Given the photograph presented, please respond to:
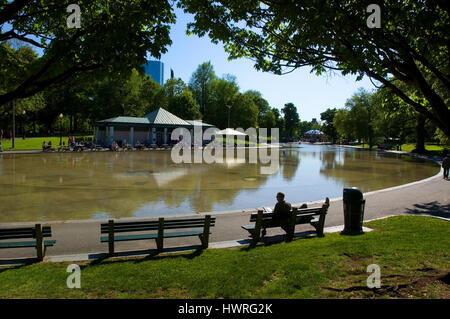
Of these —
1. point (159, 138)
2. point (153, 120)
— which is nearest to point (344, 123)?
point (159, 138)

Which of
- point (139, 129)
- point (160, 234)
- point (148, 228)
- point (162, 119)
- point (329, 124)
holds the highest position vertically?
point (329, 124)

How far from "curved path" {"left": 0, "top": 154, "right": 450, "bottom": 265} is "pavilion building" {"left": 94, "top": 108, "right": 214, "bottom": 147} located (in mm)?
39385

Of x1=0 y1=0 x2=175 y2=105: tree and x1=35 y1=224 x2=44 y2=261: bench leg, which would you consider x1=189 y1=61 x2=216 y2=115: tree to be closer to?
x1=0 y1=0 x2=175 y2=105: tree

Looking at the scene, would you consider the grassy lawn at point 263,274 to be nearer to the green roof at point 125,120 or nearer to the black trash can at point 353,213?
the black trash can at point 353,213

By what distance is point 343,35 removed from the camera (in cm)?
657

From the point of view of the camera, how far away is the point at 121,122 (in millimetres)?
46562

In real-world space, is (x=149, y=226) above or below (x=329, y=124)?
below

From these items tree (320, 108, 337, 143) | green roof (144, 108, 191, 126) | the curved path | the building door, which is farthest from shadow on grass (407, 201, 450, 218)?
tree (320, 108, 337, 143)

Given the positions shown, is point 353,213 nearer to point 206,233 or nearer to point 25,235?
point 206,233

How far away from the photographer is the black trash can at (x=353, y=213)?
845 cm

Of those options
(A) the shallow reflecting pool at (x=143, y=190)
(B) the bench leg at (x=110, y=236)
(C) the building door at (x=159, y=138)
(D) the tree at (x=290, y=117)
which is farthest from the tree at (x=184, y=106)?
(D) the tree at (x=290, y=117)

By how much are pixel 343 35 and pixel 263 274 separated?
202 inches
